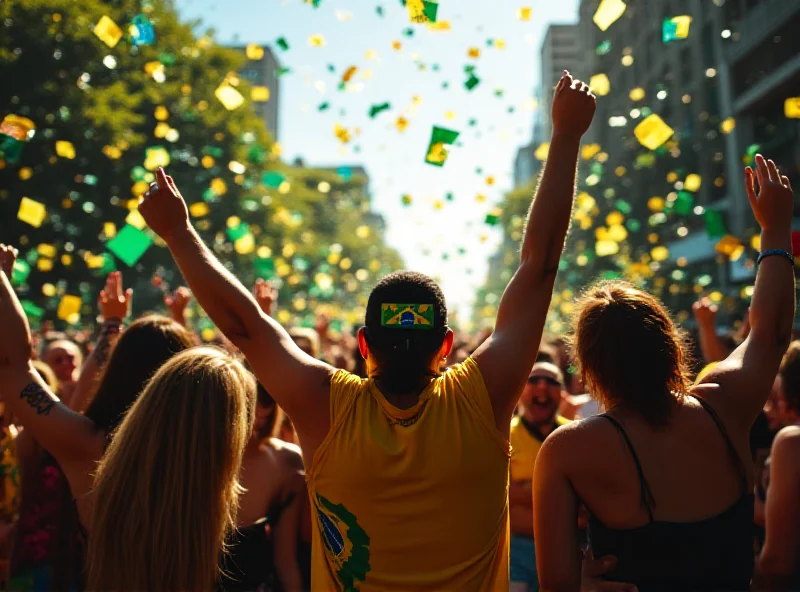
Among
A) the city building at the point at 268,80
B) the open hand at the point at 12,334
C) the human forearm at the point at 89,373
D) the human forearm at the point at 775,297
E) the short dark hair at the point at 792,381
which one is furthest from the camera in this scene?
the city building at the point at 268,80

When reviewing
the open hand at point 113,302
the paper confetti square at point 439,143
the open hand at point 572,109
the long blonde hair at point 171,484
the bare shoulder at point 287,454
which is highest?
the paper confetti square at point 439,143

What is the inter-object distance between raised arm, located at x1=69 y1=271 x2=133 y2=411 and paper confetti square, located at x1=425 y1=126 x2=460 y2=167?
206 centimetres

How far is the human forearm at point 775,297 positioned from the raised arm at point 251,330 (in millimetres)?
1459

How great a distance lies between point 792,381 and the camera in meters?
3.30

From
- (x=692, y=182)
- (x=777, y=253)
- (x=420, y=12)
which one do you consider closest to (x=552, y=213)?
(x=777, y=253)

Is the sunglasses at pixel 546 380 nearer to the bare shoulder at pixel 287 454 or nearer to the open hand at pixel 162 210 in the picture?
the bare shoulder at pixel 287 454

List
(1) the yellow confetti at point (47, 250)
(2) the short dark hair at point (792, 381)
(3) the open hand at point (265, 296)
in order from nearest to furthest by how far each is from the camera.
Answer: (2) the short dark hair at point (792, 381) < (3) the open hand at point (265, 296) < (1) the yellow confetti at point (47, 250)

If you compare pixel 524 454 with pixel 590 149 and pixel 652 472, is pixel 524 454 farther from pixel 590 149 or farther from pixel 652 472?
Result: pixel 590 149

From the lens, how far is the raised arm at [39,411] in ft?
8.61

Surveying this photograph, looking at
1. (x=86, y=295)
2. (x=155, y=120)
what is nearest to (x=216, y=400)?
(x=155, y=120)

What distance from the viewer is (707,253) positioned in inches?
1211

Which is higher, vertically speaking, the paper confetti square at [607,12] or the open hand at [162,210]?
the paper confetti square at [607,12]

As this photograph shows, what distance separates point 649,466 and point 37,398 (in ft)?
6.86

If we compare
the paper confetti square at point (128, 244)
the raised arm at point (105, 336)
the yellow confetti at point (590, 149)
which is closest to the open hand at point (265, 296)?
the raised arm at point (105, 336)
